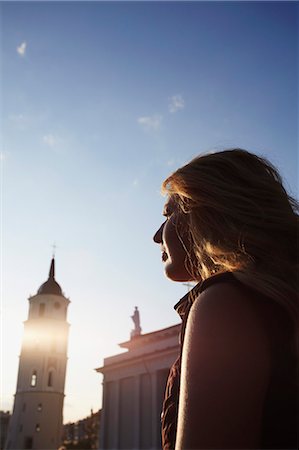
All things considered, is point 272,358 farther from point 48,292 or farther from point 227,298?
point 48,292

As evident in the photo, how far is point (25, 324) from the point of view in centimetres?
6322

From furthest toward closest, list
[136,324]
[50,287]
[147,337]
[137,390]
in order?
1. [50,287]
2. [136,324]
3. [147,337]
4. [137,390]

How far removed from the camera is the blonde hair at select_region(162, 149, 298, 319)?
4.15 feet

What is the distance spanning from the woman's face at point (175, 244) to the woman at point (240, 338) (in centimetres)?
18

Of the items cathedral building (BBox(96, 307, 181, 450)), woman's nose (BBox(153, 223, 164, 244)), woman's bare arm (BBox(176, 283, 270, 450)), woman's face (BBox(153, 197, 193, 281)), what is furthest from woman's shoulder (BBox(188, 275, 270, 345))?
cathedral building (BBox(96, 307, 181, 450))

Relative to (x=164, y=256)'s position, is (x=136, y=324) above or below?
above

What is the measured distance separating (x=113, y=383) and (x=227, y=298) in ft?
114

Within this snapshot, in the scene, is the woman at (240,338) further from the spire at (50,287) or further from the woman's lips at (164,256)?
the spire at (50,287)

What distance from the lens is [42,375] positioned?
189 ft

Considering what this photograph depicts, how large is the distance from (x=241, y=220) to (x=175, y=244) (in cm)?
38

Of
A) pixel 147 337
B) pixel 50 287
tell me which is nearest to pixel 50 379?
pixel 50 287

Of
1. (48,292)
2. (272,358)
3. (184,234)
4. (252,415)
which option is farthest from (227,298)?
(48,292)

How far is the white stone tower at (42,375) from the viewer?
Result: 2146 inches

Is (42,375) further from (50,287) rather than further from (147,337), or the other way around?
(147,337)
